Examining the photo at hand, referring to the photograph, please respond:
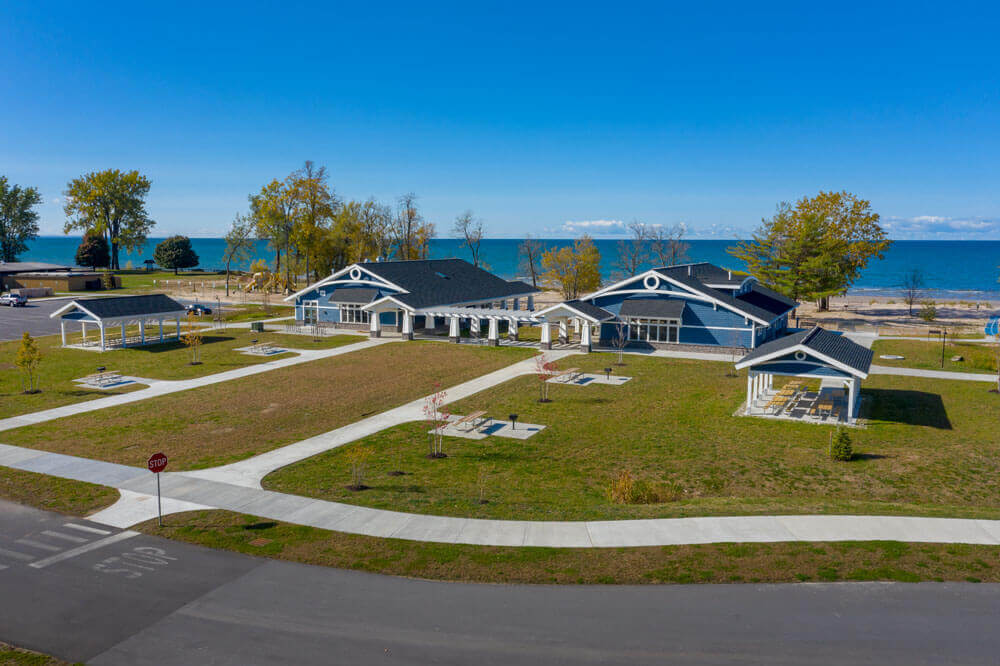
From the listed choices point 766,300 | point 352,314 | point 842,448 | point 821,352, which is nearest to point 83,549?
point 842,448

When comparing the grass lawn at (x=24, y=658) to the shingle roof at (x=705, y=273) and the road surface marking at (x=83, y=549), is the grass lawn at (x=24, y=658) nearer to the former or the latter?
the road surface marking at (x=83, y=549)

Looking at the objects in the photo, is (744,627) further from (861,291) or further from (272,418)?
(861,291)

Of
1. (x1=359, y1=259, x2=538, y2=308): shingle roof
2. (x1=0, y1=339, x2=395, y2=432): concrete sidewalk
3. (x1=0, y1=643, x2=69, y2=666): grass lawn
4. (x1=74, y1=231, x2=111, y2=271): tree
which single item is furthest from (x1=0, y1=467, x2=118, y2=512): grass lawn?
(x1=74, y1=231, x2=111, y2=271): tree

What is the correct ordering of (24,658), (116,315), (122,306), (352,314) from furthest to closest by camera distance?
(352,314) → (122,306) → (116,315) → (24,658)

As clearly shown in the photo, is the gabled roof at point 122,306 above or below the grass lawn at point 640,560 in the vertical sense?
above

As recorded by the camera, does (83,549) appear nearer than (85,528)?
Yes

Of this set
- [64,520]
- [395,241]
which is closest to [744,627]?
[64,520]

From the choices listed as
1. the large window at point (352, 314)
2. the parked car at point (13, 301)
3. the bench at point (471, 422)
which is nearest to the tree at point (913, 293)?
the large window at point (352, 314)

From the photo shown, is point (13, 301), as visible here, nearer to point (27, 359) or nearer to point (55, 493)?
point (27, 359)
